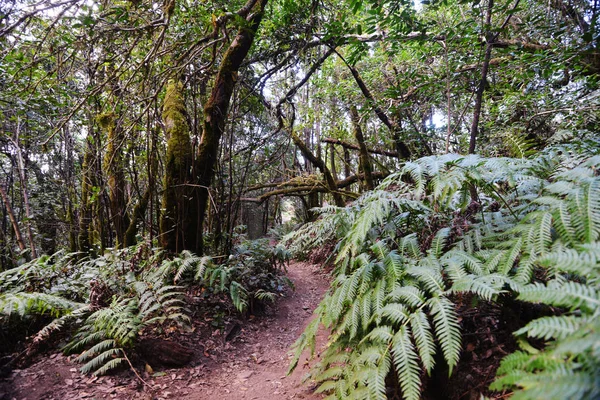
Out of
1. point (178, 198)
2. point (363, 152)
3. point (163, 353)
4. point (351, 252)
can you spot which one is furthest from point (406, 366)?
point (363, 152)

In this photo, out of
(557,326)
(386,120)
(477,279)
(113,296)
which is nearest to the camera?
(557,326)

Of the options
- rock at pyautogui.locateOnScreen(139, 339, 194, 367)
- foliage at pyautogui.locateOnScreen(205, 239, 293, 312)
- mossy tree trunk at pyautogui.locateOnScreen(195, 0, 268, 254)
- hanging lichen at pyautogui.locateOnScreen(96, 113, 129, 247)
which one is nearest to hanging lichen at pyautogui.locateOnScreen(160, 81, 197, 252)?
mossy tree trunk at pyautogui.locateOnScreen(195, 0, 268, 254)

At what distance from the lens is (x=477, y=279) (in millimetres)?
1579

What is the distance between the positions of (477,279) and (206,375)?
3.12 metres

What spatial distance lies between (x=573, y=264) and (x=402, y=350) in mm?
848

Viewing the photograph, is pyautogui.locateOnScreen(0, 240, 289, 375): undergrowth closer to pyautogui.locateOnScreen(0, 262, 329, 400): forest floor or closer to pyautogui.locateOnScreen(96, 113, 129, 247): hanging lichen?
pyautogui.locateOnScreen(0, 262, 329, 400): forest floor

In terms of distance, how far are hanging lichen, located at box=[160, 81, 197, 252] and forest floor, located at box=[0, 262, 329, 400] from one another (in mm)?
1365

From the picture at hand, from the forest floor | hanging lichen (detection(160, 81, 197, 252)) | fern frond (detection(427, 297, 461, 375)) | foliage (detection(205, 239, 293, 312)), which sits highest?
hanging lichen (detection(160, 81, 197, 252))

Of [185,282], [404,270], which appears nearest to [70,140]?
[185,282]

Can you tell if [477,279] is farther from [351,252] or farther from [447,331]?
[351,252]

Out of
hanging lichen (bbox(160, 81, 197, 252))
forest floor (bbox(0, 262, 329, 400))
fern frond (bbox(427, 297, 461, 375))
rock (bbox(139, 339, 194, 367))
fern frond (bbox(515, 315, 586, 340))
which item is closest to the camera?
fern frond (bbox(515, 315, 586, 340))

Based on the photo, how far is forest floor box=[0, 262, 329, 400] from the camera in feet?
8.86

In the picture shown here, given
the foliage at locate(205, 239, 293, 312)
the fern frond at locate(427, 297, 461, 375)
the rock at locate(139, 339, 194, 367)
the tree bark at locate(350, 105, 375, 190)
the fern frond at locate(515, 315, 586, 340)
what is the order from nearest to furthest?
the fern frond at locate(515, 315, 586, 340), the fern frond at locate(427, 297, 461, 375), the rock at locate(139, 339, 194, 367), the foliage at locate(205, 239, 293, 312), the tree bark at locate(350, 105, 375, 190)

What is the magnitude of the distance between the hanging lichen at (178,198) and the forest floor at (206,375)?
1365 mm
